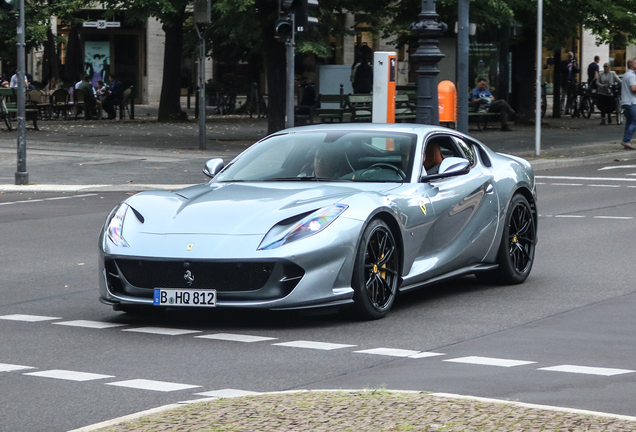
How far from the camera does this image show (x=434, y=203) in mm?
8844

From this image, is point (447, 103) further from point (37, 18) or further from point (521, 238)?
point (37, 18)

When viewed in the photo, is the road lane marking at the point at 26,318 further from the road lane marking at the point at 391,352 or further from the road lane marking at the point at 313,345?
the road lane marking at the point at 391,352

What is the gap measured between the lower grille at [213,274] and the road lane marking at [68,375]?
130 centimetres

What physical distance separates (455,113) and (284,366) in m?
19.4

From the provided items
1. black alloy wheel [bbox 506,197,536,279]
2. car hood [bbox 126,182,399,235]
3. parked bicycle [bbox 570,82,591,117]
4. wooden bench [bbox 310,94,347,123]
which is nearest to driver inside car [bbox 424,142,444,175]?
car hood [bbox 126,182,399,235]

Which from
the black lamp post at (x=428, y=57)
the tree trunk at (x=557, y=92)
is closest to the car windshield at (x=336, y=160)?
the black lamp post at (x=428, y=57)

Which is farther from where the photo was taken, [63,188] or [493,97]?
[493,97]

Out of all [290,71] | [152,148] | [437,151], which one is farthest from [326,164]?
[152,148]

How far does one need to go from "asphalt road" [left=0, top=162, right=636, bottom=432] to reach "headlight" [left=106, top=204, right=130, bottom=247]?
1.84 ft

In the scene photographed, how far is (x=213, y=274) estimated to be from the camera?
25.2 feet

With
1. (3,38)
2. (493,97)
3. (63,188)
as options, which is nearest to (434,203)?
(63,188)

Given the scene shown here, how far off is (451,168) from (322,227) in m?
1.43

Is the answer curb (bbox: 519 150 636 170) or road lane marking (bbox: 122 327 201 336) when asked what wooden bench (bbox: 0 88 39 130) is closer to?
curb (bbox: 519 150 636 170)

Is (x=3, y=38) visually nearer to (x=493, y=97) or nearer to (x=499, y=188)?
(x=493, y=97)
